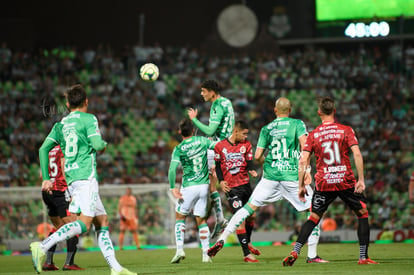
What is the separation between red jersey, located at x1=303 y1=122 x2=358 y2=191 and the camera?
915cm

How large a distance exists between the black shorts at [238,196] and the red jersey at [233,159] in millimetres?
78

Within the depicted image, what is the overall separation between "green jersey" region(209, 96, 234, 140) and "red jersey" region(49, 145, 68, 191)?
2.64 meters

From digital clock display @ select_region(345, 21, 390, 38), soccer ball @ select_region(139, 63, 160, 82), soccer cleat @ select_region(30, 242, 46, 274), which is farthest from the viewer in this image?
digital clock display @ select_region(345, 21, 390, 38)

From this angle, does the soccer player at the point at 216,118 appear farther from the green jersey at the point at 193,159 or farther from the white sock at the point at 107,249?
the white sock at the point at 107,249

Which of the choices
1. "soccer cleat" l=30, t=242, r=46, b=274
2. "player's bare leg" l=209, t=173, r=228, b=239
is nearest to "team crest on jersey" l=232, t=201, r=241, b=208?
"player's bare leg" l=209, t=173, r=228, b=239

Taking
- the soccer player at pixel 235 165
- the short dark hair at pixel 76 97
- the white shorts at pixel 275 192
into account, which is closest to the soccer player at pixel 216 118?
the soccer player at pixel 235 165

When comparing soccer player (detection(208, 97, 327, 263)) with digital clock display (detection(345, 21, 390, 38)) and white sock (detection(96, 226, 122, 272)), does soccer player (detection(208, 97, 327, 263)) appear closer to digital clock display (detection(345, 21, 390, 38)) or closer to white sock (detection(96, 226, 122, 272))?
white sock (detection(96, 226, 122, 272))

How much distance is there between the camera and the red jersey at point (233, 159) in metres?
11.6

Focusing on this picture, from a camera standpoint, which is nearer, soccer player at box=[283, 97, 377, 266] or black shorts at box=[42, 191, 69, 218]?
soccer player at box=[283, 97, 377, 266]

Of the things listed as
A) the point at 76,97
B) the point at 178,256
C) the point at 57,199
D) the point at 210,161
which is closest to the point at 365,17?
the point at 210,161

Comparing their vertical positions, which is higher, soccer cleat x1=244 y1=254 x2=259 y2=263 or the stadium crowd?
the stadium crowd

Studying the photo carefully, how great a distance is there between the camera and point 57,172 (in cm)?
1141

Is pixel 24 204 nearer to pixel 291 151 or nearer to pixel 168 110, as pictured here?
pixel 168 110

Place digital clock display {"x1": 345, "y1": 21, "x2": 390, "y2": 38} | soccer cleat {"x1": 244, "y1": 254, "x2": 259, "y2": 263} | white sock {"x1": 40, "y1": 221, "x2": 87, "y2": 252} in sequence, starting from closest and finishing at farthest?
white sock {"x1": 40, "y1": 221, "x2": 87, "y2": 252} → soccer cleat {"x1": 244, "y1": 254, "x2": 259, "y2": 263} → digital clock display {"x1": 345, "y1": 21, "x2": 390, "y2": 38}
